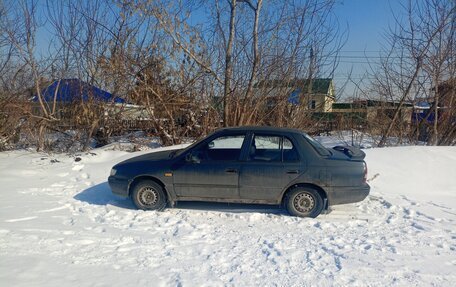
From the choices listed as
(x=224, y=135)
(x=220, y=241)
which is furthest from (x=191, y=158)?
(x=220, y=241)

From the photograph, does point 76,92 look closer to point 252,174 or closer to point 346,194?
point 252,174

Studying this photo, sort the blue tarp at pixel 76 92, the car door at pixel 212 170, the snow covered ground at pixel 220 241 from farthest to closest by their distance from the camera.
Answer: the blue tarp at pixel 76 92 < the car door at pixel 212 170 < the snow covered ground at pixel 220 241

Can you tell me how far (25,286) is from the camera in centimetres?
295

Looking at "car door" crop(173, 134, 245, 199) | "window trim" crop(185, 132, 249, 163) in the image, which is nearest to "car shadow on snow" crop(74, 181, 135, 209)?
"car door" crop(173, 134, 245, 199)

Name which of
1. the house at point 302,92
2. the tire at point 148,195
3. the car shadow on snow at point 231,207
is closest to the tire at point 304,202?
the car shadow on snow at point 231,207

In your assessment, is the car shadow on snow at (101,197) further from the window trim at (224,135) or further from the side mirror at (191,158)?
the window trim at (224,135)

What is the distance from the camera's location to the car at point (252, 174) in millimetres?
4895

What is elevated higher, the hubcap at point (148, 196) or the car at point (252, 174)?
the car at point (252, 174)

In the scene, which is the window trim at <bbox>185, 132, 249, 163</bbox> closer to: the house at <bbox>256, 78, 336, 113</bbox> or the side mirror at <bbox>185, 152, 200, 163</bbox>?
the side mirror at <bbox>185, 152, 200, 163</bbox>

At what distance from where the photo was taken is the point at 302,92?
1201 centimetres

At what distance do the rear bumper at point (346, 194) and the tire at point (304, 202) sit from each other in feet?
0.66

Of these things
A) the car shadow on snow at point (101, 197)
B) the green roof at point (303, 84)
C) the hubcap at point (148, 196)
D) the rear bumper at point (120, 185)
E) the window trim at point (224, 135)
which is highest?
the green roof at point (303, 84)

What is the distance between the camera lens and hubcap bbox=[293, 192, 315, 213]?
4961 millimetres

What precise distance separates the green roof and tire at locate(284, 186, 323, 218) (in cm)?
705
